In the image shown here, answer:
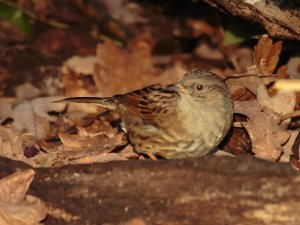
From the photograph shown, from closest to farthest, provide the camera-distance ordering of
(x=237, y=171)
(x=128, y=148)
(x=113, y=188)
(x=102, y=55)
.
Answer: (x=237, y=171)
(x=113, y=188)
(x=128, y=148)
(x=102, y=55)

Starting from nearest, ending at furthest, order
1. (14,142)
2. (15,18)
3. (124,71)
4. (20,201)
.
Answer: (20,201) → (14,142) → (124,71) → (15,18)

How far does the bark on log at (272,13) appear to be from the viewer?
6.27 metres

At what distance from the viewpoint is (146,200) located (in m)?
5.23

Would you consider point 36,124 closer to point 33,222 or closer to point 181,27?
point 33,222

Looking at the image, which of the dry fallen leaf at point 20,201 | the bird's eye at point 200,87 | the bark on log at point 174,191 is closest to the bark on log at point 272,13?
the bird's eye at point 200,87

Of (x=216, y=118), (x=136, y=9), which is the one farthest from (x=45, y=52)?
(x=216, y=118)

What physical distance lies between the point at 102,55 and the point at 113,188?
3362 millimetres

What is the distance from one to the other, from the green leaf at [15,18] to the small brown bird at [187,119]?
9.66 ft

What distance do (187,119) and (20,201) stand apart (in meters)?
1.55

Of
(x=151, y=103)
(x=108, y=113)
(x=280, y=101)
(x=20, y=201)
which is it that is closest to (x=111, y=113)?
(x=108, y=113)

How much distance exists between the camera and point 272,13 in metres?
6.35

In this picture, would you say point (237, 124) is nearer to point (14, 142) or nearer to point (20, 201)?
point (14, 142)

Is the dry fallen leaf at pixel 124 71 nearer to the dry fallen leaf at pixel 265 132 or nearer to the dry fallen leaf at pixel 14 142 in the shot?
the dry fallen leaf at pixel 14 142

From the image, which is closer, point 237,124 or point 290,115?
point 290,115
